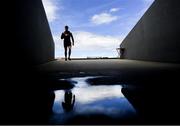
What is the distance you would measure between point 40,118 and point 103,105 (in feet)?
1.63

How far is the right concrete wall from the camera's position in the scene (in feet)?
21.8

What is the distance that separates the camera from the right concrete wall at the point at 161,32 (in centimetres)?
663

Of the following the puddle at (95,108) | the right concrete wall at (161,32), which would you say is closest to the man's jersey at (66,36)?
the right concrete wall at (161,32)

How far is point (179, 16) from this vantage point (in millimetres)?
6230

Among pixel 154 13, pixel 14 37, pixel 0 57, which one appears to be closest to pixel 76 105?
pixel 0 57

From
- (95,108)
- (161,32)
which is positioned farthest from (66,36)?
(95,108)

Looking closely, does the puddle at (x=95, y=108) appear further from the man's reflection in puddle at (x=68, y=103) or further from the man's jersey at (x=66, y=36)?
the man's jersey at (x=66, y=36)

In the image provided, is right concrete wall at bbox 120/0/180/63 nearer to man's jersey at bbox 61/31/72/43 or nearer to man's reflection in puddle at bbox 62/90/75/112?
man's jersey at bbox 61/31/72/43

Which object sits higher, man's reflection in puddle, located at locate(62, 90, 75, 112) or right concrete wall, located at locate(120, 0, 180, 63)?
right concrete wall, located at locate(120, 0, 180, 63)

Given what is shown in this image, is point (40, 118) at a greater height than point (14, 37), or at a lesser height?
lesser

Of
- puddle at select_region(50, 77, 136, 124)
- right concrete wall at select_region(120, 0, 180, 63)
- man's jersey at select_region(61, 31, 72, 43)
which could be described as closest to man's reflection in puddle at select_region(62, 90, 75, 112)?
puddle at select_region(50, 77, 136, 124)

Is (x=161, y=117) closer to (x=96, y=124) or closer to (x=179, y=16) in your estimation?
(x=96, y=124)

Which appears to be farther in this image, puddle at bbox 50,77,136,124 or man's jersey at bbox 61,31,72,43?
man's jersey at bbox 61,31,72,43

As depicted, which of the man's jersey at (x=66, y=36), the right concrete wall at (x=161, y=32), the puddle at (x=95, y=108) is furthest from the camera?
the man's jersey at (x=66, y=36)
